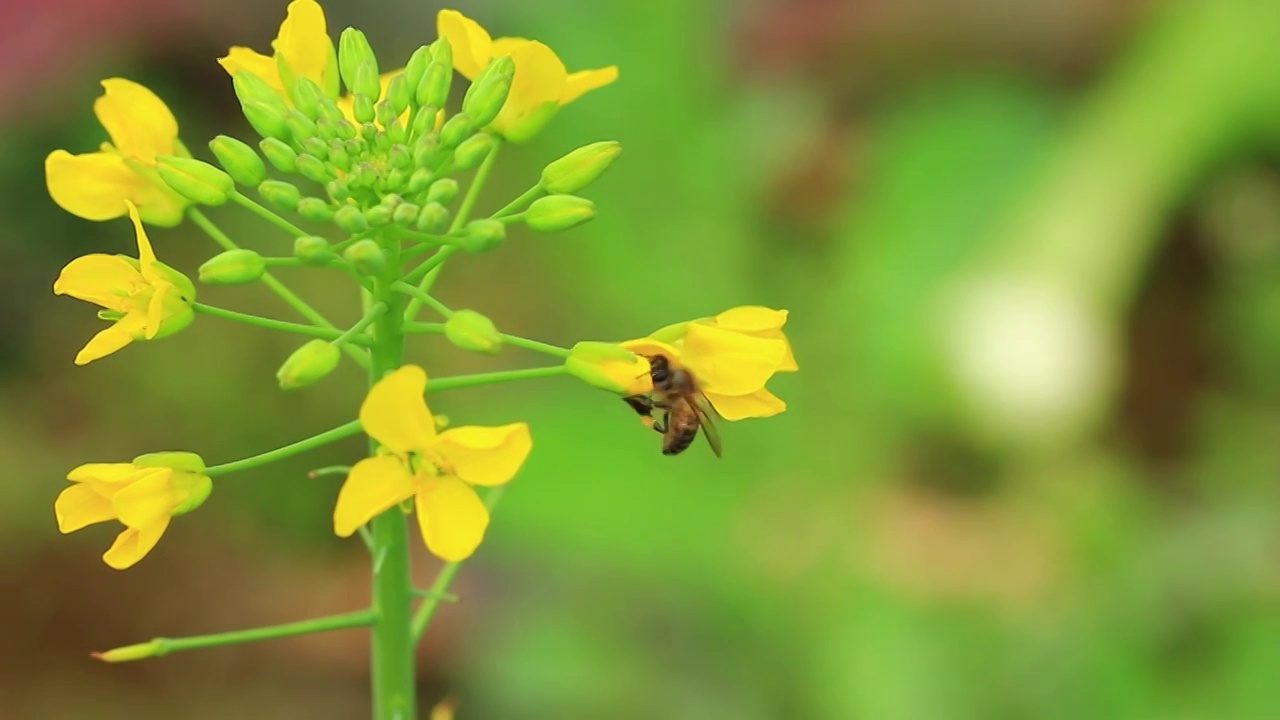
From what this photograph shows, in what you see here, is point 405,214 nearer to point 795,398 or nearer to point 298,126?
point 298,126

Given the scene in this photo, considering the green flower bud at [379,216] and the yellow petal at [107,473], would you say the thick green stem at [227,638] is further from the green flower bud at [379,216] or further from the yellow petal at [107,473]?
the green flower bud at [379,216]

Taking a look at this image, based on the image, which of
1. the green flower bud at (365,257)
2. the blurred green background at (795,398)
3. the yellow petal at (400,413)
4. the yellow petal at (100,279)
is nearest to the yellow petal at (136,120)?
the yellow petal at (100,279)

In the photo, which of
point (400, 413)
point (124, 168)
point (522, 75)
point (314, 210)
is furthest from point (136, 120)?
point (400, 413)

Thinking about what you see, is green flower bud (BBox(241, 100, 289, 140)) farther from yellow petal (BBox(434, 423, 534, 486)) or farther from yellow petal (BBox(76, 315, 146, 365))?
yellow petal (BBox(434, 423, 534, 486))

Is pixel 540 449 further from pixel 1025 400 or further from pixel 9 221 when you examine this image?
pixel 9 221

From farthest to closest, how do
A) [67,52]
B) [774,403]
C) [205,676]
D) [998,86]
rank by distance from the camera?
1. [998,86]
2. [67,52]
3. [205,676]
4. [774,403]

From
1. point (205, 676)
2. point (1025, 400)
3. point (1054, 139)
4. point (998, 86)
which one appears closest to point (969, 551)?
point (1025, 400)

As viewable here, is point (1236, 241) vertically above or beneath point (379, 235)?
beneath
